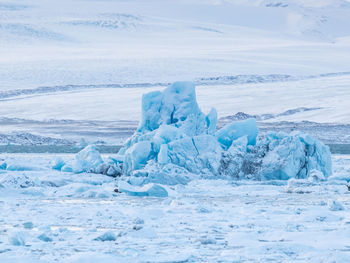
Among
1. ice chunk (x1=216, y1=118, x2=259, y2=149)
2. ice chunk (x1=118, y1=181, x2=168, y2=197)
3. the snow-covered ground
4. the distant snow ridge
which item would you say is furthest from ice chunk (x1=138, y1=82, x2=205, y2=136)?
the snow-covered ground

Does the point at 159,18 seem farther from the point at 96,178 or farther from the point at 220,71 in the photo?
the point at 96,178

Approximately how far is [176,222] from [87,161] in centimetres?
596

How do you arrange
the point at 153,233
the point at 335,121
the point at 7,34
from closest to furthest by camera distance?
the point at 153,233, the point at 335,121, the point at 7,34

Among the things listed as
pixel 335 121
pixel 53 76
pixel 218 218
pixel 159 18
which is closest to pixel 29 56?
pixel 53 76

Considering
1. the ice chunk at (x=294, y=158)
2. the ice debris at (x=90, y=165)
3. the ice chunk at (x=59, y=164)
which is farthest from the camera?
the ice chunk at (x=59, y=164)

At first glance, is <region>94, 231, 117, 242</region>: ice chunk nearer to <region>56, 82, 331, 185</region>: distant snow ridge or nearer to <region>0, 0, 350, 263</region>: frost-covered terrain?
<region>0, 0, 350, 263</region>: frost-covered terrain

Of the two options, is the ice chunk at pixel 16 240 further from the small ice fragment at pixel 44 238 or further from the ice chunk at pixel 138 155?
the ice chunk at pixel 138 155

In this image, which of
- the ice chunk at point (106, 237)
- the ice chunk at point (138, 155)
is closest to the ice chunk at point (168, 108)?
the ice chunk at point (138, 155)

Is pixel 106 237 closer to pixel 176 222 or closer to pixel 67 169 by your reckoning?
pixel 176 222

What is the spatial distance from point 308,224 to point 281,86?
115ft

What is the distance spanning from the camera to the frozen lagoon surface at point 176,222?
7.12 m

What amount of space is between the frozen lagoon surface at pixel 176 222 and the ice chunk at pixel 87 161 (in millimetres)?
1400

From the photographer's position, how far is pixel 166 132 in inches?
549

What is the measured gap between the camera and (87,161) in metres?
14.5
